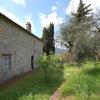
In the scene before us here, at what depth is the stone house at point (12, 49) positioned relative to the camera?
17219 millimetres

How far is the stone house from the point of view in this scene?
17219 mm

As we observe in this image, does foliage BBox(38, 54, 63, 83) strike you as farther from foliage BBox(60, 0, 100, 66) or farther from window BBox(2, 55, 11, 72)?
foliage BBox(60, 0, 100, 66)

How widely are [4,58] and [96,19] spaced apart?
15022 millimetres

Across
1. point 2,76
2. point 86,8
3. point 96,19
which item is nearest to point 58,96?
point 2,76

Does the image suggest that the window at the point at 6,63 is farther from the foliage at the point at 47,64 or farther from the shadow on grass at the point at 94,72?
the shadow on grass at the point at 94,72

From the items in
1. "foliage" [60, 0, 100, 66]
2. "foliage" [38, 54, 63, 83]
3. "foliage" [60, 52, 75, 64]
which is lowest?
"foliage" [38, 54, 63, 83]

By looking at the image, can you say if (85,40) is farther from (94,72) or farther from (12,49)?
(12,49)

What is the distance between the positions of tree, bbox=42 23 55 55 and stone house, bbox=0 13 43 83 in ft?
73.0

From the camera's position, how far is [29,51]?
88.7 ft

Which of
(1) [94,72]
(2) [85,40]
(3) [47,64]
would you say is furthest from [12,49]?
(2) [85,40]

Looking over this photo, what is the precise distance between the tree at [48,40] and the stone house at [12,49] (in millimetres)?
22254

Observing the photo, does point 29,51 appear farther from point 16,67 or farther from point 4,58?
point 4,58

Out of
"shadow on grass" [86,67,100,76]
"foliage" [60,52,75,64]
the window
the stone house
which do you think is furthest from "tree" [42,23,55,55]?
"shadow on grass" [86,67,100,76]

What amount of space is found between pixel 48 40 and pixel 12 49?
2956 cm
